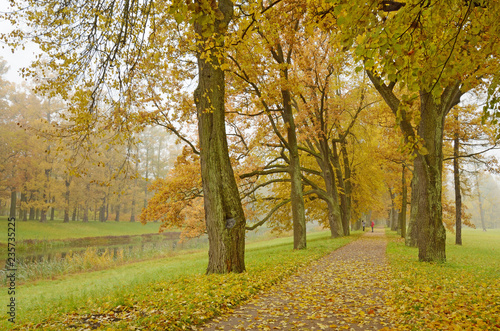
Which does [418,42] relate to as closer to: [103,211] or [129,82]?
[129,82]

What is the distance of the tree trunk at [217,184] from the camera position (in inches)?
299

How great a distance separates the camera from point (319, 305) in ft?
17.4

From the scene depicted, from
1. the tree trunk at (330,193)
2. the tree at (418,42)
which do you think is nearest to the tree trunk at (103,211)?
the tree trunk at (330,193)

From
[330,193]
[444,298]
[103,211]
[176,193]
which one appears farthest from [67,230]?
[444,298]

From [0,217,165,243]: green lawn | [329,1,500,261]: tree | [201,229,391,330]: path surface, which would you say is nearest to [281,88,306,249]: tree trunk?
[201,229,391,330]: path surface

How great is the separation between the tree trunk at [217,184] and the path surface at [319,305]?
153 centimetres

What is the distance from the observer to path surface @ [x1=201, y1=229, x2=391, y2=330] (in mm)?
4406

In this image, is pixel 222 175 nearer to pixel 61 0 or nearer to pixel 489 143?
pixel 61 0

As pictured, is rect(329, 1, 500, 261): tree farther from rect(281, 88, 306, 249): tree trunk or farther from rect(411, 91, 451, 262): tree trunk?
rect(281, 88, 306, 249): tree trunk

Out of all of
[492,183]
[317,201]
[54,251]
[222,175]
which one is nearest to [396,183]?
[317,201]

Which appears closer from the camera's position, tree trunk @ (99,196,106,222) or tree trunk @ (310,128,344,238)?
tree trunk @ (310,128,344,238)

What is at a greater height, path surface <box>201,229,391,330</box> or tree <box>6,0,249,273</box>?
tree <box>6,0,249,273</box>

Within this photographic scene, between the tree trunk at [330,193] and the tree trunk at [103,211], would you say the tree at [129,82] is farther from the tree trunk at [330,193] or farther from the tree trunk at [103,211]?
the tree trunk at [103,211]

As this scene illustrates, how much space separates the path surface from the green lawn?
2459 centimetres
